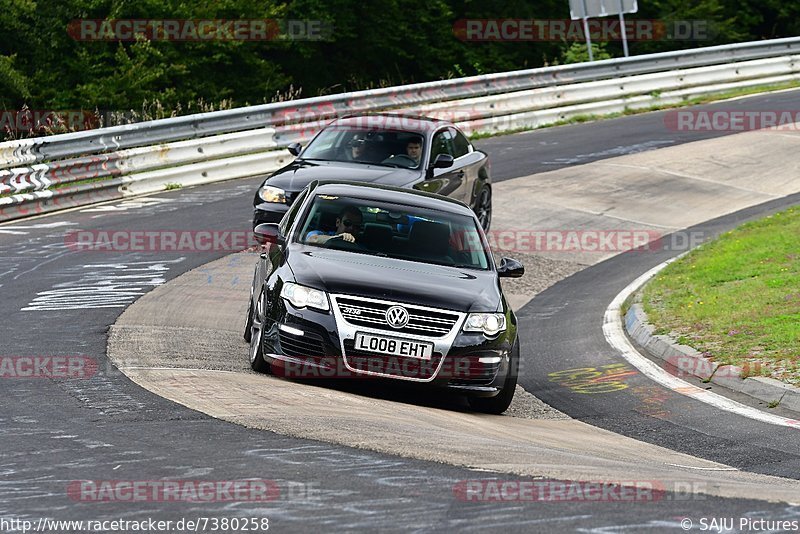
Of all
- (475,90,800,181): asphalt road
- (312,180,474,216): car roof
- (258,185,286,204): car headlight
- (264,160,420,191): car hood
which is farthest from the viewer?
(475,90,800,181): asphalt road

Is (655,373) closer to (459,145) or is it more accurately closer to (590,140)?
(459,145)

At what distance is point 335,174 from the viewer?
48.9 feet

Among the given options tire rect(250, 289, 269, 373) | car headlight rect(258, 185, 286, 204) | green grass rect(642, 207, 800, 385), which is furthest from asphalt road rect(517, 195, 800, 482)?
car headlight rect(258, 185, 286, 204)

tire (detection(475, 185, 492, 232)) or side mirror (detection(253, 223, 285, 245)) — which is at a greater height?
side mirror (detection(253, 223, 285, 245))

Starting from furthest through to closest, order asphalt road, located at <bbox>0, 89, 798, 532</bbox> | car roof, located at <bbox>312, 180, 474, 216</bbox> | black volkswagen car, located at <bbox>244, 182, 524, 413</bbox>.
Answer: car roof, located at <bbox>312, 180, 474, 216</bbox> → black volkswagen car, located at <bbox>244, 182, 524, 413</bbox> → asphalt road, located at <bbox>0, 89, 798, 532</bbox>

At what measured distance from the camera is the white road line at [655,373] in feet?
32.4

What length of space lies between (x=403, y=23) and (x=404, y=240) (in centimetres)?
3140

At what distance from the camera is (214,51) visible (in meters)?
35.3

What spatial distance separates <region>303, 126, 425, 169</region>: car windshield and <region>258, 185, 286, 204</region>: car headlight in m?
1.20

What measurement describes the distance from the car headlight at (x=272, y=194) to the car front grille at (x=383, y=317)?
224 inches

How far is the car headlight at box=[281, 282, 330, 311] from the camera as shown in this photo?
9.14 m

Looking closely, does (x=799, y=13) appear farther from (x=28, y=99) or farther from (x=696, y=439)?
(x=696, y=439)

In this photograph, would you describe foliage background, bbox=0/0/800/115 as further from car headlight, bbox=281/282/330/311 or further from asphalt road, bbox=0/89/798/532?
car headlight, bbox=281/282/330/311

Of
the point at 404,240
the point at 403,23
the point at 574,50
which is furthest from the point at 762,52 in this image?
the point at 404,240
